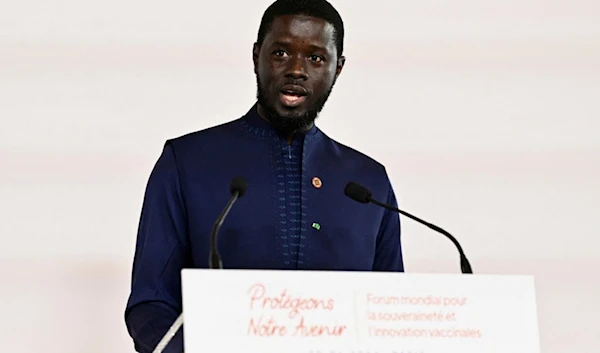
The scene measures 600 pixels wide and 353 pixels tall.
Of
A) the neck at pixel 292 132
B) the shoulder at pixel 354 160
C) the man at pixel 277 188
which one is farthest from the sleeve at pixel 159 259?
the shoulder at pixel 354 160

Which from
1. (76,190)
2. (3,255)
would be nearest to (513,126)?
(76,190)

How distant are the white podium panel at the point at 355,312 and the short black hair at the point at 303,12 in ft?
2.42

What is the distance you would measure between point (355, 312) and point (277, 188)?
65 centimetres

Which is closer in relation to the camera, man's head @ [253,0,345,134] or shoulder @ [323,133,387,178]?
man's head @ [253,0,345,134]

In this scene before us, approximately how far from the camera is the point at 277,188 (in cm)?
215

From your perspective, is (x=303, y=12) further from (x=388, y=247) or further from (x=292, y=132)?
(x=388, y=247)

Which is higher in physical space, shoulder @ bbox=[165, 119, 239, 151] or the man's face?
the man's face

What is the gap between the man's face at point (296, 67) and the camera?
2109 mm

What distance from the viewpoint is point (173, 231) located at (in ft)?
6.78

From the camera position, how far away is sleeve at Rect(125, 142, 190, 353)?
6.22ft

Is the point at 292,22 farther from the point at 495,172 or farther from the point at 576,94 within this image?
the point at 576,94

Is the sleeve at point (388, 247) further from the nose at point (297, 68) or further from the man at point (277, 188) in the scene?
the nose at point (297, 68)

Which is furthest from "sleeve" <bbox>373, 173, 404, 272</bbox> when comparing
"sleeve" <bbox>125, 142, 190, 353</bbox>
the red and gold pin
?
"sleeve" <bbox>125, 142, 190, 353</bbox>

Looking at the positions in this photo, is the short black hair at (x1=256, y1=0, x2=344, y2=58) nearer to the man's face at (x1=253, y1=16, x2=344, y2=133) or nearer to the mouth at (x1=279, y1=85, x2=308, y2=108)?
the man's face at (x1=253, y1=16, x2=344, y2=133)
